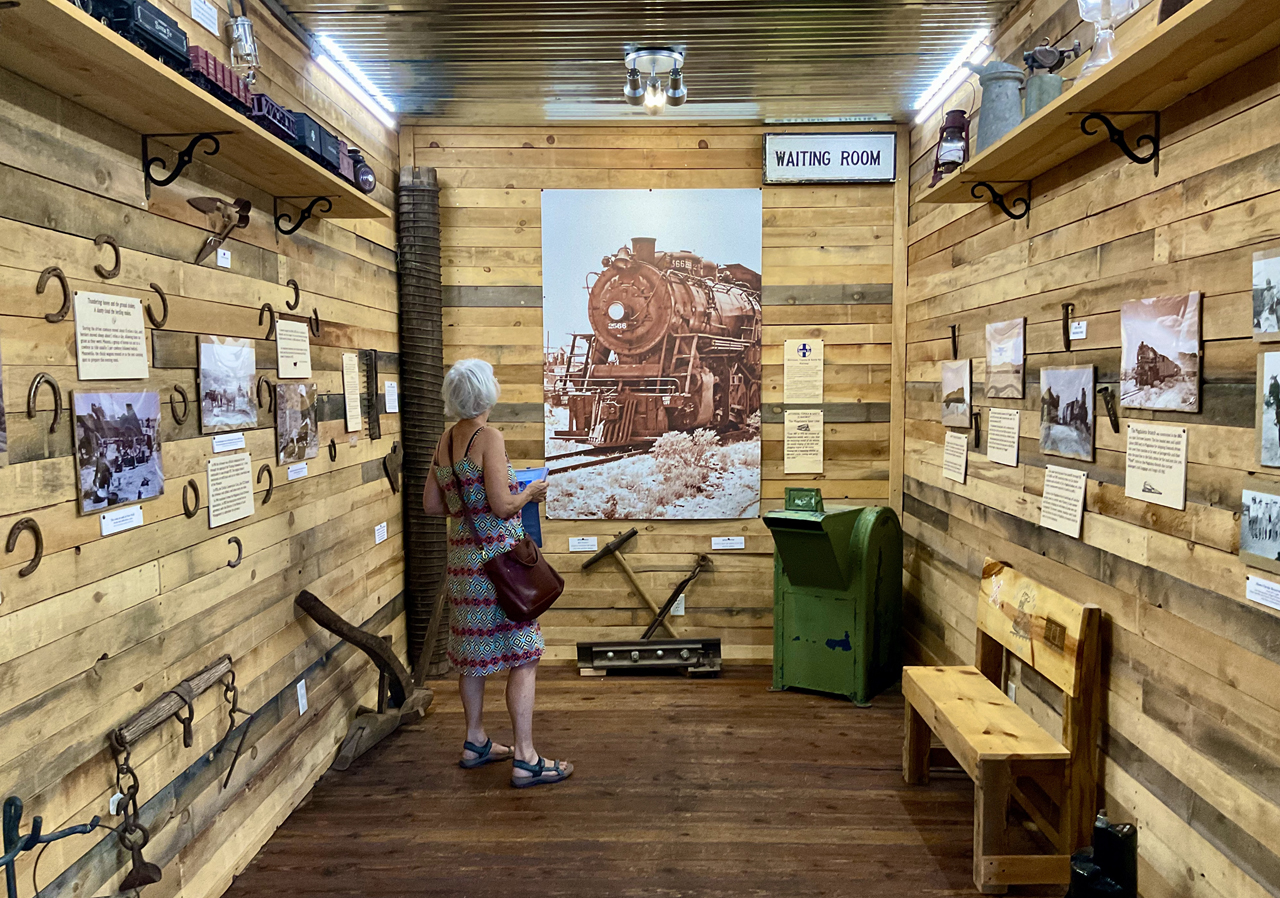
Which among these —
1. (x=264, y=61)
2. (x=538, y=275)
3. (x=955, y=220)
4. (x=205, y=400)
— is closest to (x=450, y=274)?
(x=538, y=275)

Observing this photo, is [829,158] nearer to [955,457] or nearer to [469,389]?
[955,457]

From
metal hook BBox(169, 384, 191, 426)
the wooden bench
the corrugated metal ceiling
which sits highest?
the corrugated metal ceiling

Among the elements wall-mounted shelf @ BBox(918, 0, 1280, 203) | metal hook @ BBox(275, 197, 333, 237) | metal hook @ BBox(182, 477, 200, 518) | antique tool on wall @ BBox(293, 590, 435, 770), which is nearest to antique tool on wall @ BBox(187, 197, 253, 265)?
metal hook @ BBox(275, 197, 333, 237)

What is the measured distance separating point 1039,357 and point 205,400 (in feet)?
8.54

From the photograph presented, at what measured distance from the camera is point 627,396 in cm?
429

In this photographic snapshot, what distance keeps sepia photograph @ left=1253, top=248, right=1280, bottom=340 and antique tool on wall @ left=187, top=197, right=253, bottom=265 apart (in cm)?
260

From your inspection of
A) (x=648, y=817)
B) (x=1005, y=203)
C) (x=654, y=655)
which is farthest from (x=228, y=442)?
(x=1005, y=203)

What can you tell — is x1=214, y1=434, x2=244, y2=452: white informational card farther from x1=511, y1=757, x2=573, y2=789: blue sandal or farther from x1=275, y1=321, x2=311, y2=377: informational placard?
x1=511, y1=757, x2=573, y2=789: blue sandal

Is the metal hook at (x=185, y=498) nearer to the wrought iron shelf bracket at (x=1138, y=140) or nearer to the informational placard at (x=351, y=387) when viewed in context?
the informational placard at (x=351, y=387)

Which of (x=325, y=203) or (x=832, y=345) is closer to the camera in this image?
(x=325, y=203)

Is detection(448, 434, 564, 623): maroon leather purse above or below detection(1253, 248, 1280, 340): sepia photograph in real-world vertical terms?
below

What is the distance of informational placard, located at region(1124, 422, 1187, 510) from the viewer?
1.96 m

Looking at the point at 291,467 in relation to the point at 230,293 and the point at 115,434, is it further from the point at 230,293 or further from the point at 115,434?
the point at 115,434

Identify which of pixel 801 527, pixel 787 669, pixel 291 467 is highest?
pixel 291 467
